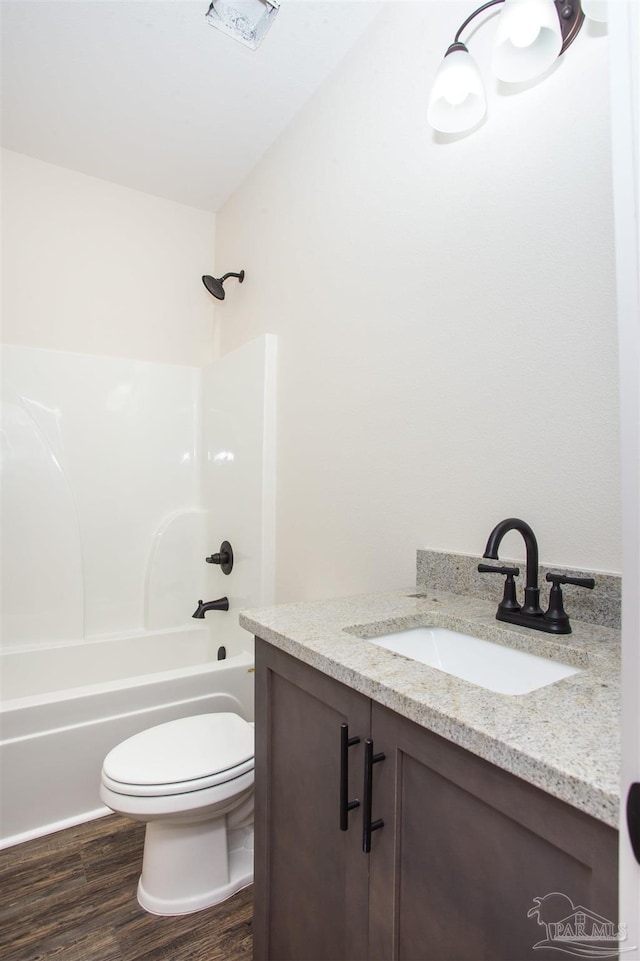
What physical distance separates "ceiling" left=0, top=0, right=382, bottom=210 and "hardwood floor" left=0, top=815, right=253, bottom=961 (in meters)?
2.85

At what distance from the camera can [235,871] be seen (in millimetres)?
1576

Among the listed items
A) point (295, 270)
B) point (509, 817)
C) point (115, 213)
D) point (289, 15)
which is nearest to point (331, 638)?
point (509, 817)

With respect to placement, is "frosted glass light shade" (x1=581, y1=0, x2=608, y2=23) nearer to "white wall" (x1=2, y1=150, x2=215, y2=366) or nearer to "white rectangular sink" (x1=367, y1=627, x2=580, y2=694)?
"white rectangular sink" (x1=367, y1=627, x2=580, y2=694)

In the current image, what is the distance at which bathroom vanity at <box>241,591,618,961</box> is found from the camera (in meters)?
0.53

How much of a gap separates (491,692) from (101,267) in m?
2.81

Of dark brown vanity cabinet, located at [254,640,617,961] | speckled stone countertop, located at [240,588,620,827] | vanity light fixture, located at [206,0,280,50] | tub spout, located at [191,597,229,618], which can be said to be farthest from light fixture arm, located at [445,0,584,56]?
tub spout, located at [191,597,229,618]

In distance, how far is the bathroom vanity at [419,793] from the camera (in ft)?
1.74

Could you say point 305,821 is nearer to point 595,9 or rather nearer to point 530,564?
point 530,564

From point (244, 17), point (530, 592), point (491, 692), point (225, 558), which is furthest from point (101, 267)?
point (491, 692)

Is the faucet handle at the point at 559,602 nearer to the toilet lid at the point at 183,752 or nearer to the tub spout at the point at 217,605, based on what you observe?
the toilet lid at the point at 183,752

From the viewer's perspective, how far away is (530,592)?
3.39ft

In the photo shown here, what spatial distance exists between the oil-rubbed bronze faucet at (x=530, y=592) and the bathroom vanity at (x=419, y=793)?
0.05 meters

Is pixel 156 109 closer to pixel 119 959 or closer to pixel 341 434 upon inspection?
pixel 341 434

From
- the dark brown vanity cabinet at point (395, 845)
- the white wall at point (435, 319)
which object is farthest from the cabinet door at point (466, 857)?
the white wall at point (435, 319)
